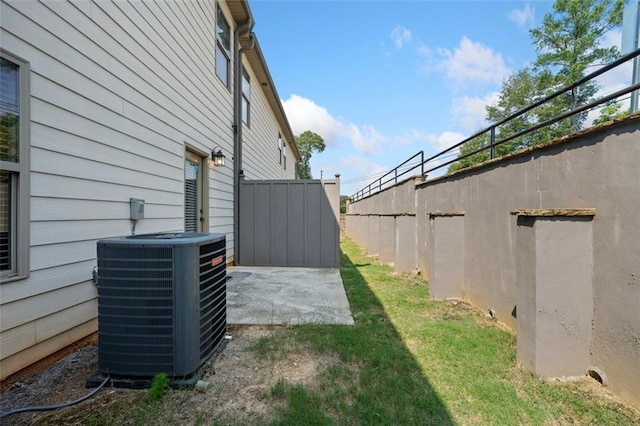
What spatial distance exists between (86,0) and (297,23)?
652 cm

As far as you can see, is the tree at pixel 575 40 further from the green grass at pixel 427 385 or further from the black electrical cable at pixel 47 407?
the black electrical cable at pixel 47 407

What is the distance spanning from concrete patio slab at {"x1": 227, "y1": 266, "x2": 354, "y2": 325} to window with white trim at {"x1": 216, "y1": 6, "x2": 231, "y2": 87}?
12.8ft

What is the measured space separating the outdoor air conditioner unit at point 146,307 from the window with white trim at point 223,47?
16.0ft

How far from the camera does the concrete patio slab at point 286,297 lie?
11.1 ft

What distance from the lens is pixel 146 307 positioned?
2.00 metres

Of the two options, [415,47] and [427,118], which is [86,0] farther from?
[427,118]

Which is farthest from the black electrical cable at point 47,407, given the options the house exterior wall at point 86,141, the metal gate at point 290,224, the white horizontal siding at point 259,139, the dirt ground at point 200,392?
the white horizontal siding at point 259,139

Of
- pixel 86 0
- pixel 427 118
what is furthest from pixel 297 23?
pixel 427 118

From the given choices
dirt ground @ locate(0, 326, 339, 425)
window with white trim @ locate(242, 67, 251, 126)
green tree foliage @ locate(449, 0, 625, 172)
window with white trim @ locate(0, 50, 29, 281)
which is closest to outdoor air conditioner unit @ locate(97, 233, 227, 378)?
dirt ground @ locate(0, 326, 339, 425)

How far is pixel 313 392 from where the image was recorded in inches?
79.4

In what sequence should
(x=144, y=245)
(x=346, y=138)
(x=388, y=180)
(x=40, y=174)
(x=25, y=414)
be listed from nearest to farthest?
1. (x=25, y=414)
2. (x=144, y=245)
3. (x=40, y=174)
4. (x=388, y=180)
5. (x=346, y=138)

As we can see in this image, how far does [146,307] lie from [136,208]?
1.67 meters

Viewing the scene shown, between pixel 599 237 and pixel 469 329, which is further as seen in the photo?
pixel 469 329

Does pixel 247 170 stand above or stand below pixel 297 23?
below
